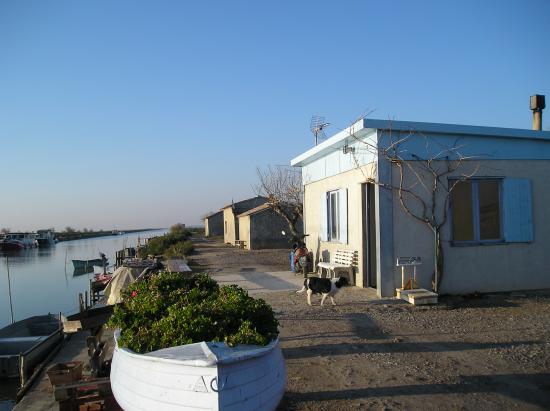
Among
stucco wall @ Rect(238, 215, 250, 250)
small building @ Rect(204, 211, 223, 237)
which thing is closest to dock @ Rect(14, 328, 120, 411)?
stucco wall @ Rect(238, 215, 250, 250)

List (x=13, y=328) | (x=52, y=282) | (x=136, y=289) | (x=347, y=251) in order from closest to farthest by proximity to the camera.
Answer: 1. (x=136, y=289)
2. (x=347, y=251)
3. (x=13, y=328)
4. (x=52, y=282)

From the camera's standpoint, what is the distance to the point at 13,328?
1477 centimetres

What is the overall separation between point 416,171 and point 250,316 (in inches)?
263

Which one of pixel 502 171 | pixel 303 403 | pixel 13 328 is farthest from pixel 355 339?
pixel 13 328

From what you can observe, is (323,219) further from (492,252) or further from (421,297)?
(421,297)

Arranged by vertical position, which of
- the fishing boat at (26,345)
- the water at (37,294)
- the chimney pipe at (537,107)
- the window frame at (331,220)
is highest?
the chimney pipe at (537,107)

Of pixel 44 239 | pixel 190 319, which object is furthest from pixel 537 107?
pixel 44 239

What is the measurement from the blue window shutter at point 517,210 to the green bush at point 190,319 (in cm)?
758

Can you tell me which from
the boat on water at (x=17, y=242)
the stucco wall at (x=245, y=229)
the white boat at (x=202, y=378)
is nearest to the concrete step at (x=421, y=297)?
the white boat at (x=202, y=378)

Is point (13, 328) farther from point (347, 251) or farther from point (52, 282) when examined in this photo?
point (52, 282)

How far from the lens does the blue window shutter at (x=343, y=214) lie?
1124cm

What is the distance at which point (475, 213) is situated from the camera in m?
10.1

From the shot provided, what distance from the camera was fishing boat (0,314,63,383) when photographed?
1077 centimetres

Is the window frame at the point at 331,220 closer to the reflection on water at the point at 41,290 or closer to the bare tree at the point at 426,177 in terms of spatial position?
the bare tree at the point at 426,177
